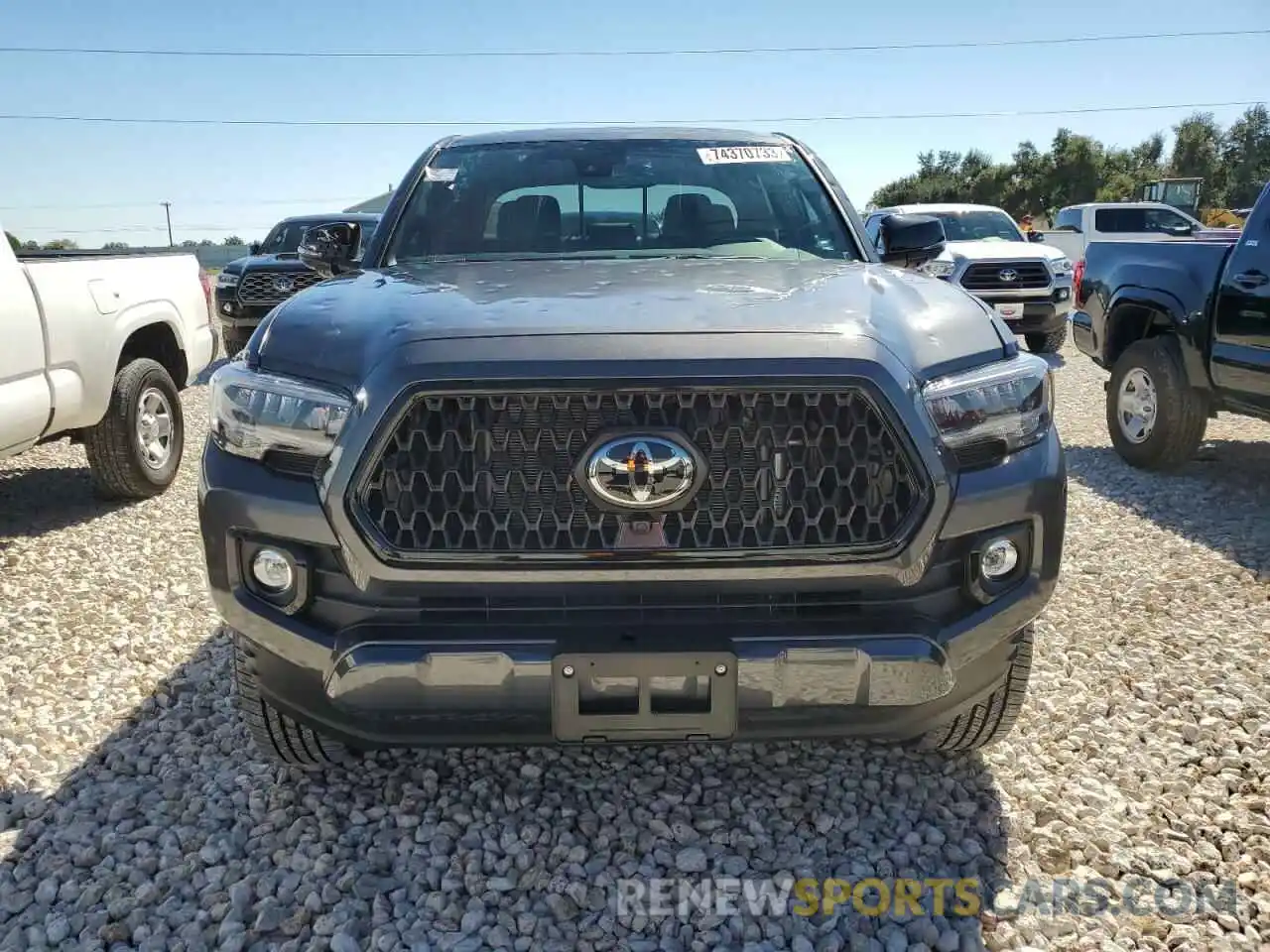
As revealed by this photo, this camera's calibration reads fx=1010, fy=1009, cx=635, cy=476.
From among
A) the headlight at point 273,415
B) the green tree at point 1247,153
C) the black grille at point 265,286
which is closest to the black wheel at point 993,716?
the headlight at point 273,415

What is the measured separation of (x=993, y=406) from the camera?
2.25 metres

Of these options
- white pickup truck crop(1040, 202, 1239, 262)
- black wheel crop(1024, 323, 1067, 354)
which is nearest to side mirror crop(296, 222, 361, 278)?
black wheel crop(1024, 323, 1067, 354)

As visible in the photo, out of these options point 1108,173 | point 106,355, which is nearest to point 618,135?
point 106,355

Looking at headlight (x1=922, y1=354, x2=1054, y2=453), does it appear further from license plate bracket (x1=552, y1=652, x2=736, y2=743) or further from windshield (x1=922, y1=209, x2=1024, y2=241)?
windshield (x1=922, y1=209, x2=1024, y2=241)

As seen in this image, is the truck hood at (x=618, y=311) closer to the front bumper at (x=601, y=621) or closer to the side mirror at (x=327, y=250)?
the front bumper at (x=601, y=621)

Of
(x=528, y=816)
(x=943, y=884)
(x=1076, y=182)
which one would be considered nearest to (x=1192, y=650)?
(x=943, y=884)

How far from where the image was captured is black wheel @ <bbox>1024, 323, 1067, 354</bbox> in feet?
41.4

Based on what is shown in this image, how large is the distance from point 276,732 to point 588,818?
855 millimetres

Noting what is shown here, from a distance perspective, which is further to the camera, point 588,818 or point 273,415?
point 588,818

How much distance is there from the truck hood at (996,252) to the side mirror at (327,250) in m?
9.70

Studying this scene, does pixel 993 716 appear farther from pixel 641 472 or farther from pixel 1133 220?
pixel 1133 220

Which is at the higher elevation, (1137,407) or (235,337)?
(1137,407)

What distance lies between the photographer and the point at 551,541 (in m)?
2.15

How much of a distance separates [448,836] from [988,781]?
1.53 meters
